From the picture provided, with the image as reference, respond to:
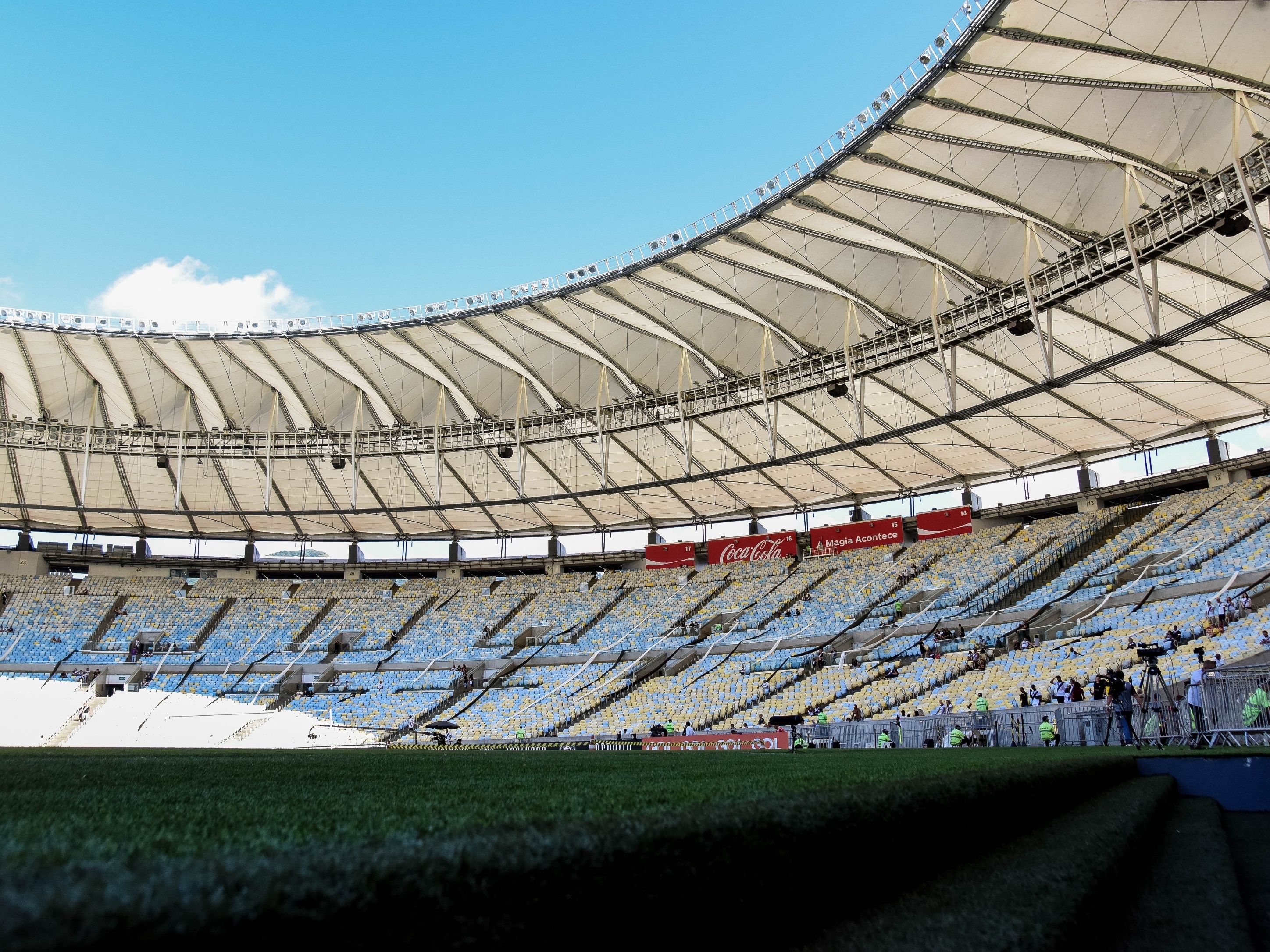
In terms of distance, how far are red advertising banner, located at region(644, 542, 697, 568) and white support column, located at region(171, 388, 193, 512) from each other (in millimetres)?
23687

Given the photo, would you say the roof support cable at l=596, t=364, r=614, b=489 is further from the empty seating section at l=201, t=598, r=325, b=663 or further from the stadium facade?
the empty seating section at l=201, t=598, r=325, b=663

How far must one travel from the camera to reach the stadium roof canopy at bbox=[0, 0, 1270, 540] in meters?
22.1

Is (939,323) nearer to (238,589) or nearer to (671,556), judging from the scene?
(671,556)

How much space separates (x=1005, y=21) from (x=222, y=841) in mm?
23363

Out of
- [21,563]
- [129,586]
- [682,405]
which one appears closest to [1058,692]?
[682,405]

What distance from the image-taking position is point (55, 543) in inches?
1998

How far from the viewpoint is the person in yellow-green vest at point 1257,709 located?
468 inches

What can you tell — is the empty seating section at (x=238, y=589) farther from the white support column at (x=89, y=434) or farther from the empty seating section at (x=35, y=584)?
the white support column at (x=89, y=434)

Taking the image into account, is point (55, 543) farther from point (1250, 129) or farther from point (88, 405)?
point (1250, 129)

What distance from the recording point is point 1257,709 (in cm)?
1203

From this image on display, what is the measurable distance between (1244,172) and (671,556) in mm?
33668

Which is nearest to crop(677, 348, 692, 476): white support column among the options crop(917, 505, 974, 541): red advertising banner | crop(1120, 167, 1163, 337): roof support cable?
crop(917, 505, 974, 541): red advertising banner

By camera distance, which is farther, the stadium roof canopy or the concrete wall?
the concrete wall

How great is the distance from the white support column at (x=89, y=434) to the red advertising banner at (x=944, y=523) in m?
37.0
